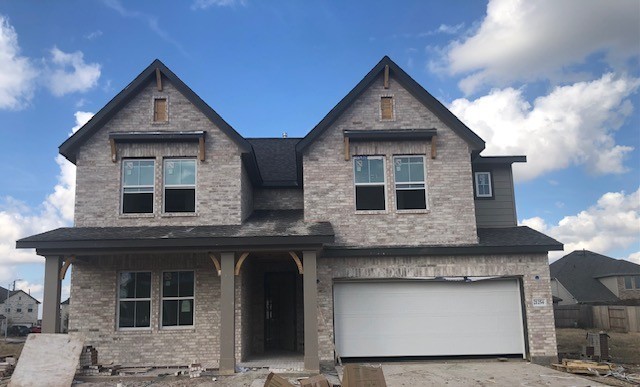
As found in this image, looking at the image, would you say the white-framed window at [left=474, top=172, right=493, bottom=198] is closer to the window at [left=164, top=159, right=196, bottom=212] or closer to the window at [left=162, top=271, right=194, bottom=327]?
the window at [left=164, top=159, right=196, bottom=212]

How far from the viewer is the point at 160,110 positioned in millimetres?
14461

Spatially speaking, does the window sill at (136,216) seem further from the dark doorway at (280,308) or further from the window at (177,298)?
the dark doorway at (280,308)

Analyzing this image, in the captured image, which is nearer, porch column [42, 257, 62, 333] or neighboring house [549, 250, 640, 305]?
porch column [42, 257, 62, 333]

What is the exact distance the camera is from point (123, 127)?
1429 centimetres

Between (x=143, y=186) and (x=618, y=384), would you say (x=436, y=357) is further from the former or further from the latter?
(x=143, y=186)

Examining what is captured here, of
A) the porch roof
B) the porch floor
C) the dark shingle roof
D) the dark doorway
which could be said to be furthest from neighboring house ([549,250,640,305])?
the porch roof

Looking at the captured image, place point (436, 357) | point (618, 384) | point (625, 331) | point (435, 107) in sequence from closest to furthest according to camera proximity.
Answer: point (618, 384)
point (436, 357)
point (435, 107)
point (625, 331)

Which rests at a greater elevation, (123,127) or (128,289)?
(123,127)

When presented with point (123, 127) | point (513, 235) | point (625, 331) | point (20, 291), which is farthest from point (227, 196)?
point (20, 291)

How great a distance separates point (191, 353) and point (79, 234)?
392cm

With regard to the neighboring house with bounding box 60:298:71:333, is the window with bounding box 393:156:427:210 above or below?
above

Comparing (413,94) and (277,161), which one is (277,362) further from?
(413,94)

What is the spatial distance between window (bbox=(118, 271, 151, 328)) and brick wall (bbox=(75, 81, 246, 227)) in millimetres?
1373

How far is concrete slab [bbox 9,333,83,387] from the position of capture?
10727mm
